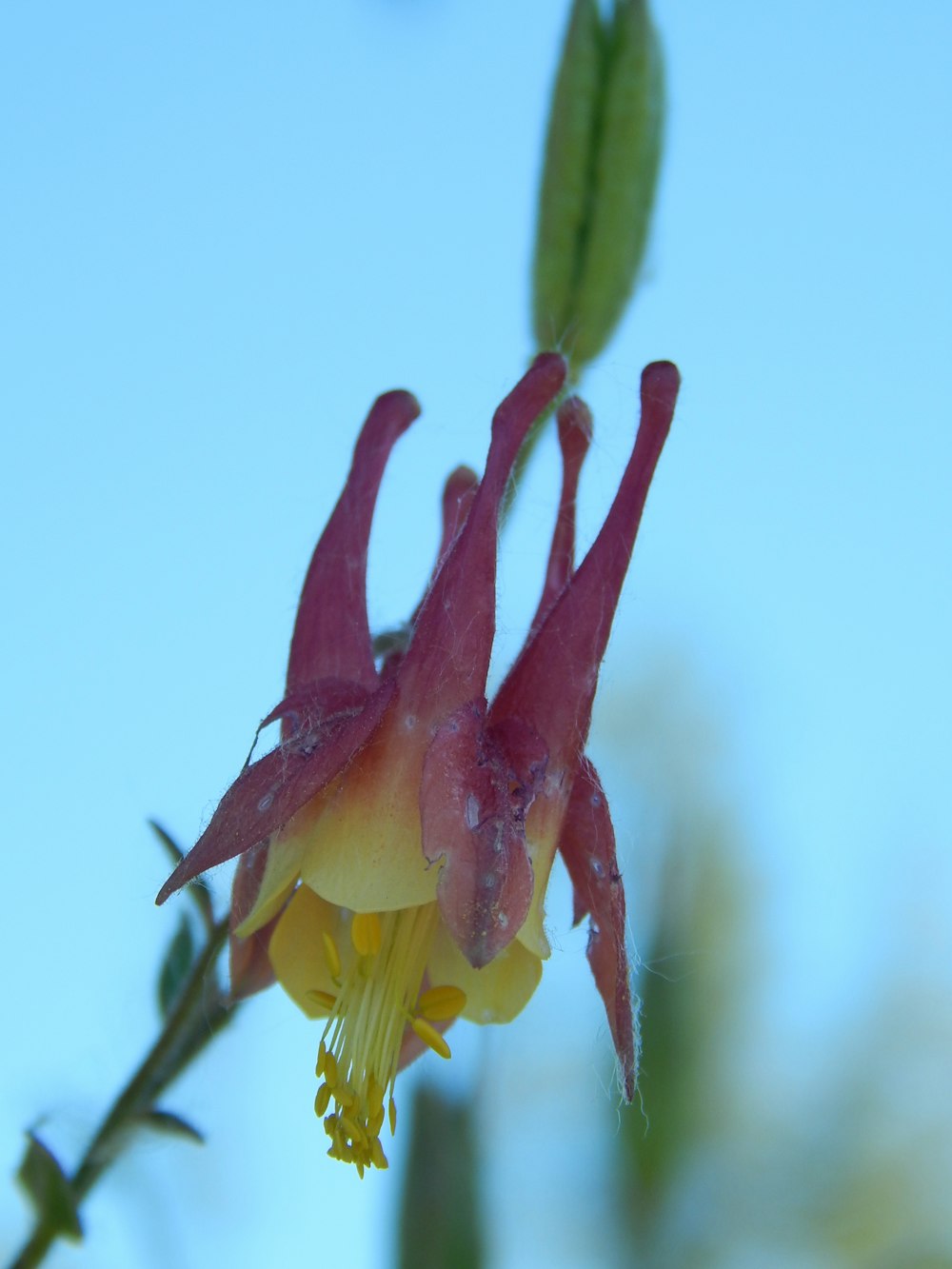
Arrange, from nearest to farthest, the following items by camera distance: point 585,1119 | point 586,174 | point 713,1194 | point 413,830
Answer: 1. point 413,830
2. point 586,174
3. point 585,1119
4. point 713,1194

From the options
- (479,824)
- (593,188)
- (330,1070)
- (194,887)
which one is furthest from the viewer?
(593,188)

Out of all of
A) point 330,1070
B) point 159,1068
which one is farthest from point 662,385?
point 159,1068

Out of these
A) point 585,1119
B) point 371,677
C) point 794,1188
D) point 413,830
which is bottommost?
point 794,1188

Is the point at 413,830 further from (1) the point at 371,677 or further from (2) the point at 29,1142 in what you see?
(2) the point at 29,1142

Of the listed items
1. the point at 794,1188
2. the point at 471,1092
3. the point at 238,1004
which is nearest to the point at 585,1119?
the point at 794,1188

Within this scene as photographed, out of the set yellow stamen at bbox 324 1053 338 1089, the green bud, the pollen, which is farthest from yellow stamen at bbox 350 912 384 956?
the green bud

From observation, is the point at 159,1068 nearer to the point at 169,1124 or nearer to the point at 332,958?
the point at 169,1124

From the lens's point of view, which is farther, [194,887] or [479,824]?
[194,887]
